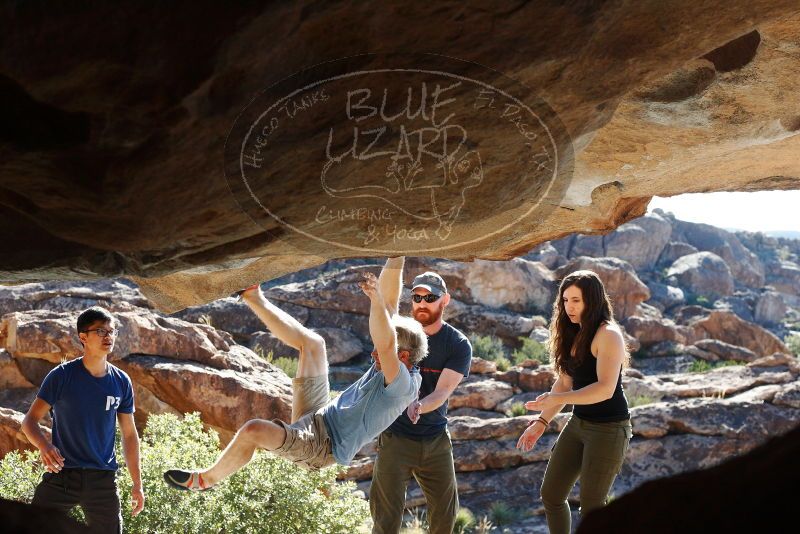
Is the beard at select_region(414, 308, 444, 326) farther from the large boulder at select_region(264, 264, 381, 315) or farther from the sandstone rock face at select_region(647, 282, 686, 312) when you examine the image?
the sandstone rock face at select_region(647, 282, 686, 312)

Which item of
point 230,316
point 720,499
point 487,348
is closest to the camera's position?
point 720,499

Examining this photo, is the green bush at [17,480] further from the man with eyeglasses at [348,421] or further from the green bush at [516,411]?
the green bush at [516,411]

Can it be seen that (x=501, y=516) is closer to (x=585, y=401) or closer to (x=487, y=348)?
(x=585, y=401)

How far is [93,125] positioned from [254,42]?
2.37 feet

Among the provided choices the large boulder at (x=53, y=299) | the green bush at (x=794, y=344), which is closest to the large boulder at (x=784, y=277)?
the green bush at (x=794, y=344)

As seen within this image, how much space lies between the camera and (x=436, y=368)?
17.3ft

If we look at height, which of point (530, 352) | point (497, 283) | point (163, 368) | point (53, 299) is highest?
point (53, 299)

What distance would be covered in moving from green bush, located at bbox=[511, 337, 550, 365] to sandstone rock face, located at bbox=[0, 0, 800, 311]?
680 inches

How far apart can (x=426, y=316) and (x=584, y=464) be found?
1522 mm

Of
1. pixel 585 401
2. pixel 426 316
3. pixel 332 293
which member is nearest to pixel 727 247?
pixel 332 293

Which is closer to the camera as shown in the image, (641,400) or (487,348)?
(641,400)

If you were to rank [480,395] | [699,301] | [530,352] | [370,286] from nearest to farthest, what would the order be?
1. [370,286]
2. [480,395]
3. [530,352]
4. [699,301]

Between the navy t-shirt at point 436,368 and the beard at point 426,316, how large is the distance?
0.11m

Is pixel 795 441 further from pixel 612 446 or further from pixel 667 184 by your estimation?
pixel 667 184
